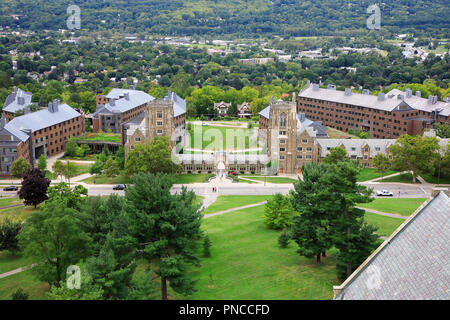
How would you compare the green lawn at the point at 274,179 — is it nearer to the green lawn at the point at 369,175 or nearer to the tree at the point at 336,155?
the tree at the point at 336,155

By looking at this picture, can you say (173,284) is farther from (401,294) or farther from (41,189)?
(41,189)

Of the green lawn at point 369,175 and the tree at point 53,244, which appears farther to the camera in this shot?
the green lawn at point 369,175

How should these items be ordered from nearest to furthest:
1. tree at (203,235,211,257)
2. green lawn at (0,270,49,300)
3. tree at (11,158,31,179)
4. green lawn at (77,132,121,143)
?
green lawn at (0,270,49,300)
tree at (203,235,211,257)
tree at (11,158,31,179)
green lawn at (77,132,121,143)

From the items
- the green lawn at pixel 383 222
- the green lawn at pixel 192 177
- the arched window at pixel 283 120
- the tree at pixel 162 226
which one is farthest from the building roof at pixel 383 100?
the tree at pixel 162 226

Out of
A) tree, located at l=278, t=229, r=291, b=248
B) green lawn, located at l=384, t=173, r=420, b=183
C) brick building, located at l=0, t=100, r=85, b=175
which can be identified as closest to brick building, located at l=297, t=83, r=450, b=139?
green lawn, located at l=384, t=173, r=420, b=183

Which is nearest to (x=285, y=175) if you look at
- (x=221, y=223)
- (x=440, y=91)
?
(x=221, y=223)

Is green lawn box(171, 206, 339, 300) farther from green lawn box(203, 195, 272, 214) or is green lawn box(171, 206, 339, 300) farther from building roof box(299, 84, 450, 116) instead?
building roof box(299, 84, 450, 116)
